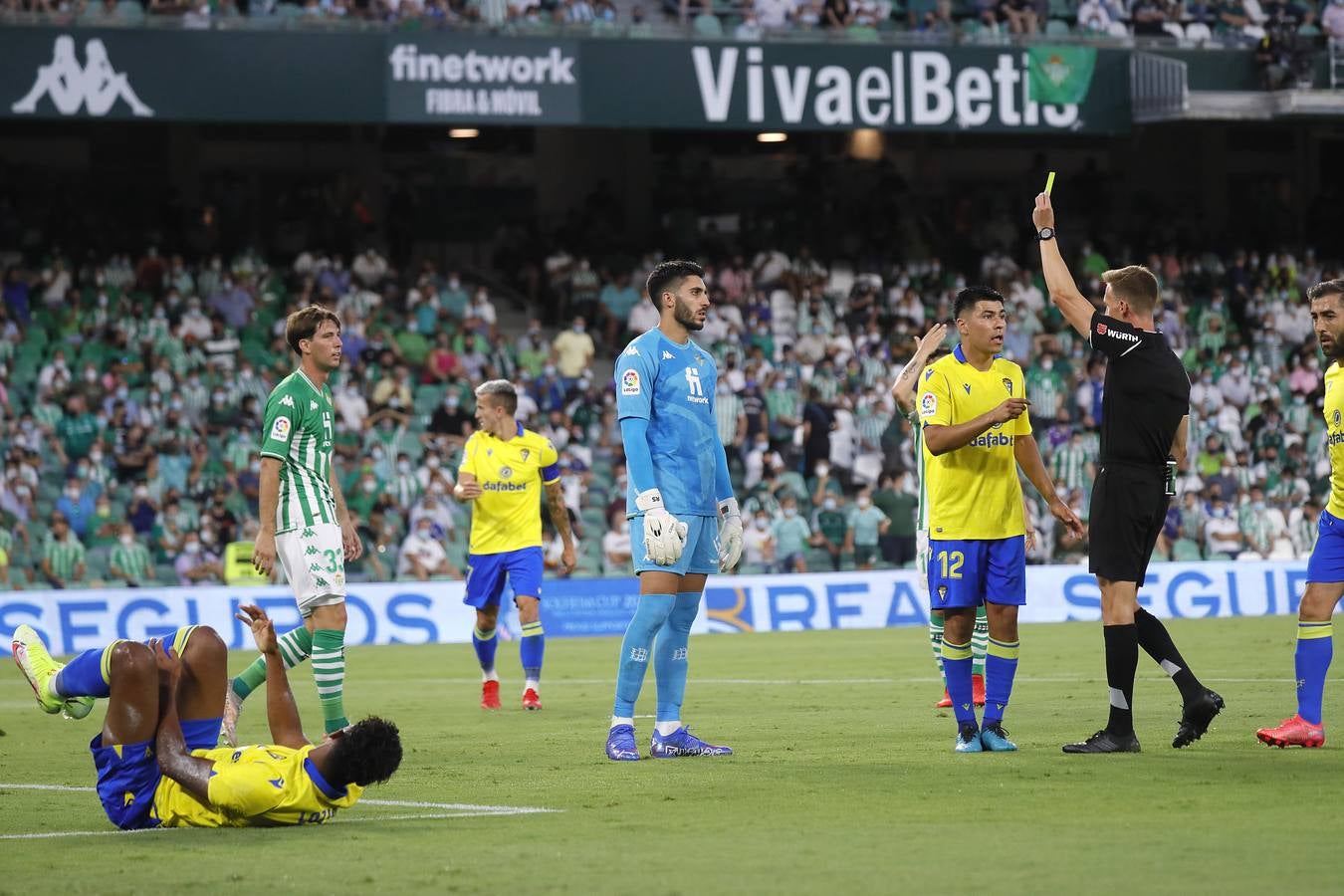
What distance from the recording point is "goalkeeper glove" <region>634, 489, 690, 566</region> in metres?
10.3

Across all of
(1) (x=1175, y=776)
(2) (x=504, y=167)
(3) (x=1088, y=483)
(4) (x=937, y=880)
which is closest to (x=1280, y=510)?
(3) (x=1088, y=483)

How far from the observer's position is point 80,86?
1134 inches

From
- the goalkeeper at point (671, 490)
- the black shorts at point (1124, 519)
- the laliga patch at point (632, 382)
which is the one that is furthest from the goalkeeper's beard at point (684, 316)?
the black shorts at point (1124, 519)

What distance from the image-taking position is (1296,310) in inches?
1369

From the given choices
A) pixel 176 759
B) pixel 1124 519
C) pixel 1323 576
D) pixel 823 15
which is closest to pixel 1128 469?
pixel 1124 519

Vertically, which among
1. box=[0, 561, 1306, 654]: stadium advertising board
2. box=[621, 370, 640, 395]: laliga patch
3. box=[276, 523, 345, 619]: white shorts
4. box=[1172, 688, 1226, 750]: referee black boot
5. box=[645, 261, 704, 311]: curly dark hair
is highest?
box=[645, 261, 704, 311]: curly dark hair

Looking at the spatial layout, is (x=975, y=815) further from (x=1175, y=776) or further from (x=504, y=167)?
(x=504, y=167)

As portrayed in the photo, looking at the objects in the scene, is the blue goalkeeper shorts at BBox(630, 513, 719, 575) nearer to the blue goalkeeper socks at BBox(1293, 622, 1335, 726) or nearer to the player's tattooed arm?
the blue goalkeeper socks at BBox(1293, 622, 1335, 726)

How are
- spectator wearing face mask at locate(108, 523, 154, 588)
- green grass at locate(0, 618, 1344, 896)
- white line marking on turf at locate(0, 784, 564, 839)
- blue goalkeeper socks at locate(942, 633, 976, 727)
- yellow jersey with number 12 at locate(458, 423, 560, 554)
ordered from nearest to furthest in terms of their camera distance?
green grass at locate(0, 618, 1344, 896) < white line marking on turf at locate(0, 784, 564, 839) < blue goalkeeper socks at locate(942, 633, 976, 727) < yellow jersey with number 12 at locate(458, 423, 560, 554) < spectator wearing face mask at locate(108, 523, 154, 588)

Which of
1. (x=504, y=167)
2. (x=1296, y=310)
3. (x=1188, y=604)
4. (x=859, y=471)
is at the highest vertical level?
(x=504, y=167)

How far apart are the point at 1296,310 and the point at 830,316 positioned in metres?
8.48

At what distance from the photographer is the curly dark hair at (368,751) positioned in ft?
25.8

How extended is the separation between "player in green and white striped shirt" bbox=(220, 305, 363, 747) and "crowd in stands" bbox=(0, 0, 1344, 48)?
19031mm

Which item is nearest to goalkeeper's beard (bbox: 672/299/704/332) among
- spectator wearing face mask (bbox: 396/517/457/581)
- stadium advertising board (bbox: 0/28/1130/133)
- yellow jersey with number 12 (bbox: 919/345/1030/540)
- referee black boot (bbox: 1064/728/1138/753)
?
yellow jersey with number 12 (bbox: 919/345/1030/540)
